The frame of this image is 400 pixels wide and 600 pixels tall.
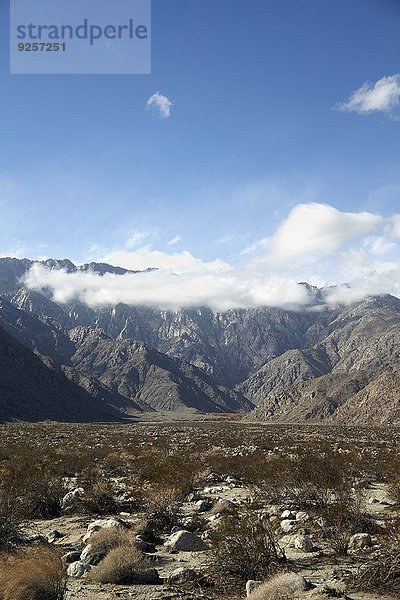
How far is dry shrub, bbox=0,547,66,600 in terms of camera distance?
471cm

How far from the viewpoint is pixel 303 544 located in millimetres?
7109

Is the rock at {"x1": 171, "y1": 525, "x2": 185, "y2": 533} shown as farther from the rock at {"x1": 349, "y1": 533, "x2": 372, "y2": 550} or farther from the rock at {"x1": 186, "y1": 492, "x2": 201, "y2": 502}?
the rock at {"x1": 349, "y1": 533, "x2": 372, "y2": 550}

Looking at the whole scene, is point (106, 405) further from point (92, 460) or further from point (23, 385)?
point (92, 460)

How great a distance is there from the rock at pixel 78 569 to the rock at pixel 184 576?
1463 millimetres

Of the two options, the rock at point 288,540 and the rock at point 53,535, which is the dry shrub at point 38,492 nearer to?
the rock at point 53,535

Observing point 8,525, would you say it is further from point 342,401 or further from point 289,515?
point 342,401

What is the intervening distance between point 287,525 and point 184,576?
11.4 ft

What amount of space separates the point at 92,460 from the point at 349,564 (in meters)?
16.4

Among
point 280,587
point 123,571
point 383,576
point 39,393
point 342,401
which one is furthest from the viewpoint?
point 39,393

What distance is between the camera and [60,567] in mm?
5297

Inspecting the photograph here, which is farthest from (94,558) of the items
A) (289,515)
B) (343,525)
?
(289,515)

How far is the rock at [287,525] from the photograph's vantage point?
27.2 ft

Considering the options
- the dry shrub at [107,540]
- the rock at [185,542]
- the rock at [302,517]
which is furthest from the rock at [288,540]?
the dry shrub at [107,540]

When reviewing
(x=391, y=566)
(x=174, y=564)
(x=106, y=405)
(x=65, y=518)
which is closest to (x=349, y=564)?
(x=391, y=566)
